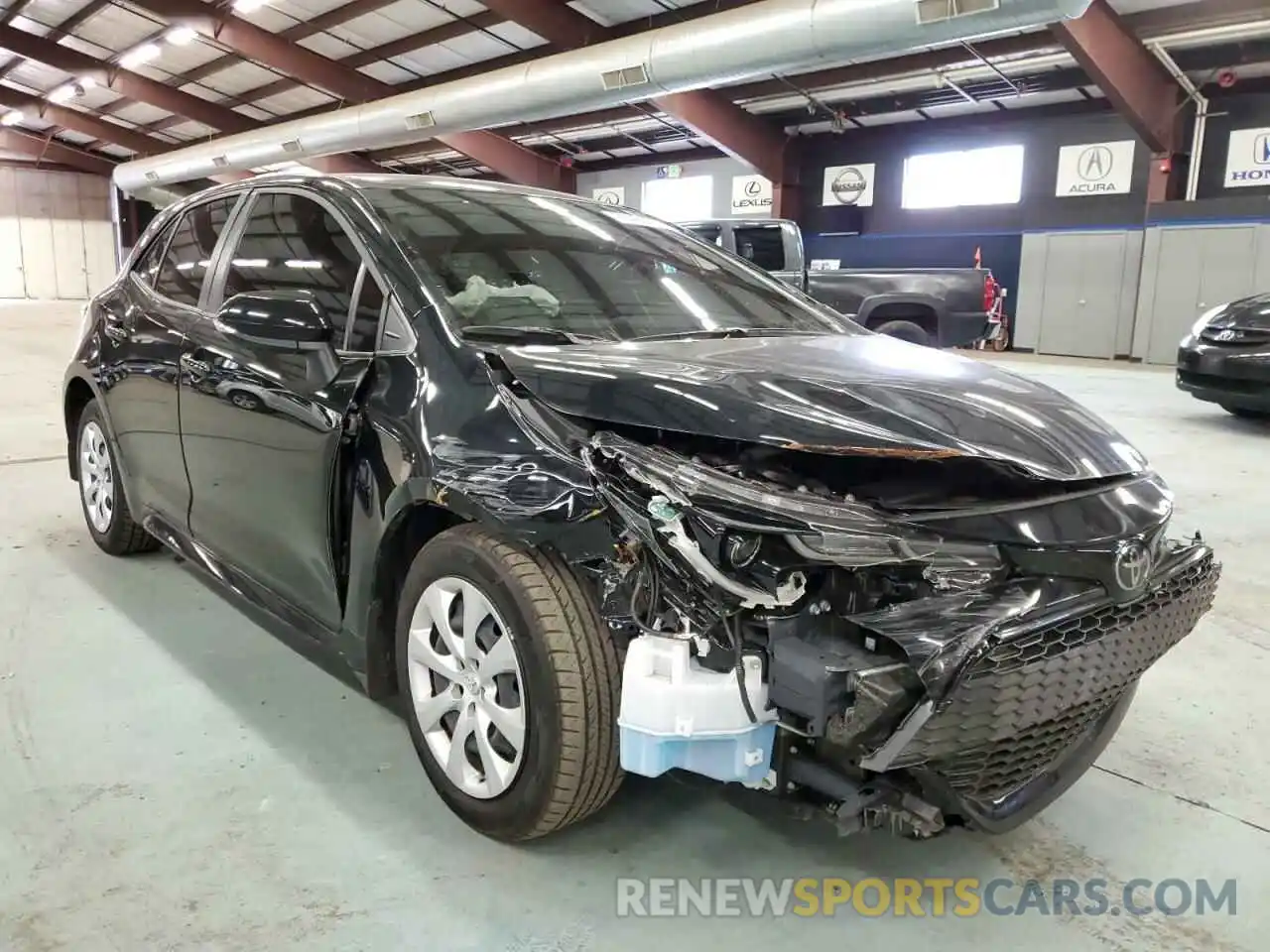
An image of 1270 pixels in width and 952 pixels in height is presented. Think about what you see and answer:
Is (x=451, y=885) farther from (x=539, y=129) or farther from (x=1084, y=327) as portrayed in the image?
(x=539, y=129)

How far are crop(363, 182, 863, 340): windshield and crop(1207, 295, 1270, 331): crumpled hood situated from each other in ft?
17.2

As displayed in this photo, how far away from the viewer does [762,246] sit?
30.9 feet

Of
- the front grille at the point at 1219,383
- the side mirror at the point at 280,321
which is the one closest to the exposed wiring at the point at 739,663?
the side mirror at the point at 280,321

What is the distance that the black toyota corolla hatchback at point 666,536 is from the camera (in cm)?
154

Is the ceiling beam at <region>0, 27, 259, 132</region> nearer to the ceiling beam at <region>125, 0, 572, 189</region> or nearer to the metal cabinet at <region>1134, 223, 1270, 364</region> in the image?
the ceiling beam at <region>125, 0, 572, 189</region>

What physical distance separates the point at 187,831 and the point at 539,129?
19796 millimetres

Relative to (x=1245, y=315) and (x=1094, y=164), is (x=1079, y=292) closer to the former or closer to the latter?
(x=1094, y=164)

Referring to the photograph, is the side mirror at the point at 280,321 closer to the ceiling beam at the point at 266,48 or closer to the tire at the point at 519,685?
the tire at the point at 519,685

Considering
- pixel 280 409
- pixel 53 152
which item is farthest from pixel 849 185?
pixel 53 152

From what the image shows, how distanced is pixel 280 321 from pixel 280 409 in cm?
29

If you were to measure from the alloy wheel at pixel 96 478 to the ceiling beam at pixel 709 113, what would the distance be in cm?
1041

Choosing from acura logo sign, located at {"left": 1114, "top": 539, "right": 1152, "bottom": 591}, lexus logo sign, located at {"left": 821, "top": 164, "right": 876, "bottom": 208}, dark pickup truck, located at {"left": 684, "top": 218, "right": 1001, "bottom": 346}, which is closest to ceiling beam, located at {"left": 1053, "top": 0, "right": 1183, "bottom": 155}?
dark pickup truck, located at {"left": 684, "top": 218, "right": 1001, "bottom": 346}

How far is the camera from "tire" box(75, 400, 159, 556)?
11.6 ft

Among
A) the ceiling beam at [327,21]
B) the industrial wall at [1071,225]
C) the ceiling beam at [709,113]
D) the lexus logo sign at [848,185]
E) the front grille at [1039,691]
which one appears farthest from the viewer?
the lexus logo sign at [848,185]
